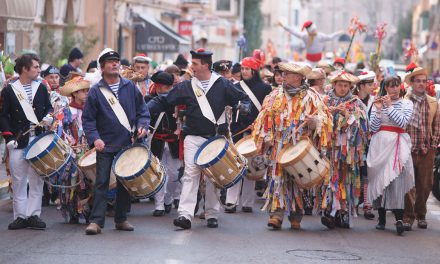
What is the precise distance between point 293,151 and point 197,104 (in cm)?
117

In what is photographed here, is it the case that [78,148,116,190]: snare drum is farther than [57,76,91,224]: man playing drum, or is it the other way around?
[57,76,91,224]: man playing drum

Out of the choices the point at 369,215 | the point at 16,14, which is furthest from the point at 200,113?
the point at 16,14

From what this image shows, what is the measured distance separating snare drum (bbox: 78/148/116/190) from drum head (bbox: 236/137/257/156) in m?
2.40

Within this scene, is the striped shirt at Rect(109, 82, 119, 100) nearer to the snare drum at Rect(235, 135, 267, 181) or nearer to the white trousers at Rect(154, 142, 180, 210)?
the white trousers at Rect(154, 142, 180, 210)

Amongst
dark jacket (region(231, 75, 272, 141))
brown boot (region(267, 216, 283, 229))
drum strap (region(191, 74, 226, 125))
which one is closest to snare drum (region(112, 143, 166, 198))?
drum strap (region(191, 74, 226, 125))

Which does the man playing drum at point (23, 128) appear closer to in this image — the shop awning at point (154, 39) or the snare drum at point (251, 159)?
the snare drum at point (251, 159)

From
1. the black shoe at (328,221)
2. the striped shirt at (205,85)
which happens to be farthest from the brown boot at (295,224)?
the striped shirt at (205,85)

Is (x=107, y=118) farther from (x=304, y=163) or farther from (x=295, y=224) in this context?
(x=295, y=224)

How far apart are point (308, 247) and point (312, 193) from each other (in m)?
1.53

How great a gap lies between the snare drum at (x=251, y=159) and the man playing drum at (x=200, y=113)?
1.77 metres

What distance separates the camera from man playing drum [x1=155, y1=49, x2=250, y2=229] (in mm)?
13211

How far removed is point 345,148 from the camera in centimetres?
1374

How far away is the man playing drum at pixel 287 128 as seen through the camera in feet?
43.5

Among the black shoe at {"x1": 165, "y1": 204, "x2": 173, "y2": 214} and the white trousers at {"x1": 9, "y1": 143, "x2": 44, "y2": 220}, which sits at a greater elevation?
the white trousers at {"x1": 9, "y1": 143, "x2": 44, "y2": 220}
